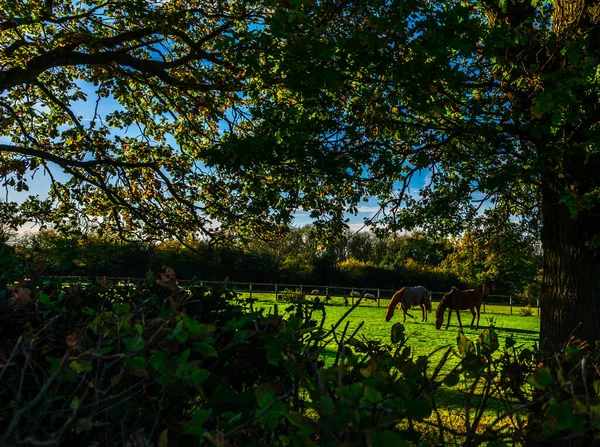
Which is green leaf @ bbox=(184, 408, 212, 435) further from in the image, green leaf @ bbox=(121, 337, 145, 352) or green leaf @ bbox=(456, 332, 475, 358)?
green leaf @ bbox=(456, 332, 475, 358)

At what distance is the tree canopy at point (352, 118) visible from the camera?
5.67m

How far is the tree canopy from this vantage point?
5668mm

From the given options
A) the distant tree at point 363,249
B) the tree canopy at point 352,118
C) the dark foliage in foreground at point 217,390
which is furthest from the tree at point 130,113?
the distant tree at point 363,249

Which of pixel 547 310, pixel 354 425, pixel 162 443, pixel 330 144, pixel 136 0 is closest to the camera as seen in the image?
pixel 162 443

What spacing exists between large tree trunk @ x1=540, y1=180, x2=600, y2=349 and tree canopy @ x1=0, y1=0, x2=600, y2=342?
0.02m

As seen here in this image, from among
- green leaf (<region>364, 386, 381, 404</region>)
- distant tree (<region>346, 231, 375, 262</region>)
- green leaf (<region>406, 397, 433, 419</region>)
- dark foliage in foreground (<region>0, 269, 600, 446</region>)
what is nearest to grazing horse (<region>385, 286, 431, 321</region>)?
dark foliage in foreground (<region>0, 269, 600, 446</region>)

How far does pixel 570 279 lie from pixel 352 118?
4404mm

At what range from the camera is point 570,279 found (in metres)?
7.34

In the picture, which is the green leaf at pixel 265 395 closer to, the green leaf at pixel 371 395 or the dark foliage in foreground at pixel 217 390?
the dark foliage in foreground at pixel 217 390

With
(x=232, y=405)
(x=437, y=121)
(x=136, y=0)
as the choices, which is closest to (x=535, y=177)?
(x=437, y=121)

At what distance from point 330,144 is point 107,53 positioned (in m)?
6.28

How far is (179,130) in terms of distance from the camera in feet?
42.2

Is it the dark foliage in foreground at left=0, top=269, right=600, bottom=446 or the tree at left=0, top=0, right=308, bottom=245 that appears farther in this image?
the tree at left=0, top=0, right=308, bottom=245

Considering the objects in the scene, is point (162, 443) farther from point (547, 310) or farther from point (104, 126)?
point (104, 126)
